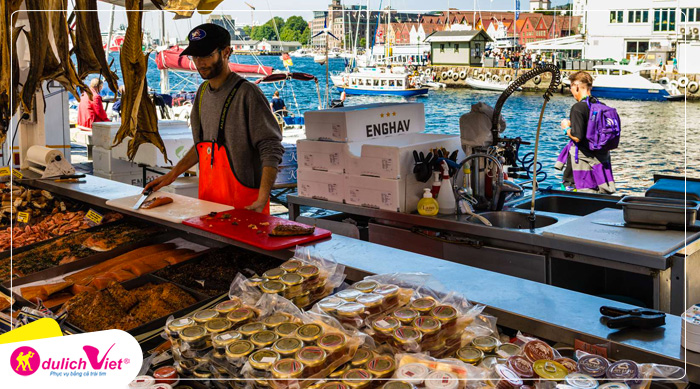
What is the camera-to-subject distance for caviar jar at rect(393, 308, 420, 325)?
1548 millimetres

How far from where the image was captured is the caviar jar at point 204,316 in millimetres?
1629

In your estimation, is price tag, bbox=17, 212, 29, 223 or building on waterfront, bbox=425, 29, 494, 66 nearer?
price tag, bbox=17, 212, 29, 223

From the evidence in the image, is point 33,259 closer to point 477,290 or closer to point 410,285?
point 410,285

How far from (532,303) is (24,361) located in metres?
1.27

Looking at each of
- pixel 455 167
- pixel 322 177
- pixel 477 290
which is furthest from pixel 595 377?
pixel 322 177

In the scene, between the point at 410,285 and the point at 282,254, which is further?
the point at 282,254

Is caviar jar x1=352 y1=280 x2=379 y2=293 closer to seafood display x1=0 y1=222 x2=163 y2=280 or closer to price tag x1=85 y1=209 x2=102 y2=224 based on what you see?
seafood display x1=0 y1=222 x2=163 y2=280

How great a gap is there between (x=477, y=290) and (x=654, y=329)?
1.56ft

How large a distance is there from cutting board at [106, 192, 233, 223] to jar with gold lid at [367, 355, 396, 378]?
1.56 metres

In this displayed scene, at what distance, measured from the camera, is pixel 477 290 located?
182 centimetres

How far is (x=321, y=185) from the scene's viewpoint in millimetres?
4418

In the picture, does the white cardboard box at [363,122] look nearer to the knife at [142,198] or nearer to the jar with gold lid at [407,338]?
Answer: the knife at [142,198]

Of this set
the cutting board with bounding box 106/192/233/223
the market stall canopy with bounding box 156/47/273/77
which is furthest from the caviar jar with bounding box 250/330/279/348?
the market stall canopy with bounding box 156/47/273/77

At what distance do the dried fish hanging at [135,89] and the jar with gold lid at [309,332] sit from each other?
42.9 inches
